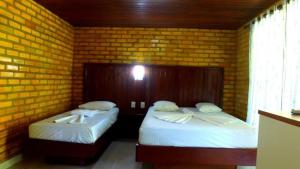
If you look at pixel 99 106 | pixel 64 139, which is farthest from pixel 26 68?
pixel 99 106

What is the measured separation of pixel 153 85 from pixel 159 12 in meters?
1.50

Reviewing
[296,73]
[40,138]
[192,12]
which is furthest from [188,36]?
[40,138]

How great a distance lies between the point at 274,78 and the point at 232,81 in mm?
1676

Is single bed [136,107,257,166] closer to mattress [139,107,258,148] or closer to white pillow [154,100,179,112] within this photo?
mattress [139,107,258,148]

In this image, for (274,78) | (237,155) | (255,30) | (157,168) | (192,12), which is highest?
(192,12)

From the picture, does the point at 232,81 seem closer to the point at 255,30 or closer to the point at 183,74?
the point at 183,74

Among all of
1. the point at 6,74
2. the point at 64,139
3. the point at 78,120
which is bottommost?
the point at 64,139

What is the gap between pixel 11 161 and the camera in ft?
9.71

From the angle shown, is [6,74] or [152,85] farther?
[152,85]

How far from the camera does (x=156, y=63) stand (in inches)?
180

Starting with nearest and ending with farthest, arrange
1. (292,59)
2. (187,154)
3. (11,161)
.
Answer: (292,59) < (187,154) < (11,161)

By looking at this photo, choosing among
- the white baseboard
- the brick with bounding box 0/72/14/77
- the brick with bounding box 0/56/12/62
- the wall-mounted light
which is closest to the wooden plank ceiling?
the wall-mounted light

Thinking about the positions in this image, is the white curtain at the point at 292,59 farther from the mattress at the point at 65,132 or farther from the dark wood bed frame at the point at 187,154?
the mattress at the point at 65,132

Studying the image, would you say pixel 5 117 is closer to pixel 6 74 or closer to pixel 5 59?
pixel 6 74
